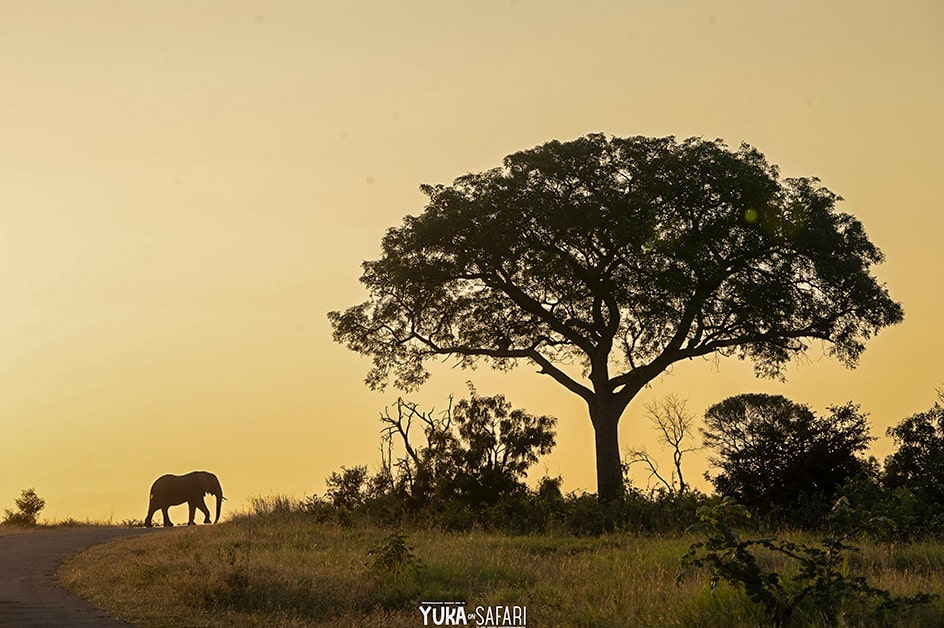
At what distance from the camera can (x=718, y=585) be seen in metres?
14.6

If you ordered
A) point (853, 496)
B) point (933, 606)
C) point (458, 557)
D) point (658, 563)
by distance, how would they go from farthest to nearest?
point (853, 496) → point (458, 557) → point (658, 563) → point (933, 606)

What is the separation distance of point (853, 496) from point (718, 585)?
43.9 ft

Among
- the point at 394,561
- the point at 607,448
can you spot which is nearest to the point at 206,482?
the point at 607,448

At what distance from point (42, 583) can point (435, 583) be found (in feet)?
27.5

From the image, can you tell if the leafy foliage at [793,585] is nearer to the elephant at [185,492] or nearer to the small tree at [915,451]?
the small tree at [915,451]

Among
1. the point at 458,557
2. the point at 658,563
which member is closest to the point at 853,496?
the point at 658,563

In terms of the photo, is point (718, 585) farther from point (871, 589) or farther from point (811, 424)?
point (811, 424)

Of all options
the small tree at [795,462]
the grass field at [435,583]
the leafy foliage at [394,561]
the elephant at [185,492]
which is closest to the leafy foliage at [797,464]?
the small tree at [795,462]

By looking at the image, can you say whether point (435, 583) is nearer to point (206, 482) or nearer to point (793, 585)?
point (793, 585)

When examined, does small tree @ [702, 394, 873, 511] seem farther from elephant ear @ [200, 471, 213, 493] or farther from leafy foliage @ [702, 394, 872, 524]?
elephant ear @ [200, 471, 213, 493]

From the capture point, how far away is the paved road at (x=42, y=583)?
15320mm

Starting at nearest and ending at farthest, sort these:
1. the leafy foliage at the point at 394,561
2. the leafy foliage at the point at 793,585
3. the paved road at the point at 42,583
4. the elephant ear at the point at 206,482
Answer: the leafy foliage at the point at 793,585 < the paved road at the point at 42,583 < the leafy foliage at the point at 394,561 < the elephant ear at the point at 206,482

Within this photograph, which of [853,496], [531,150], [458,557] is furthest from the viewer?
[531,150]

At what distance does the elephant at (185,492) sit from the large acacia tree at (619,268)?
12639mm
